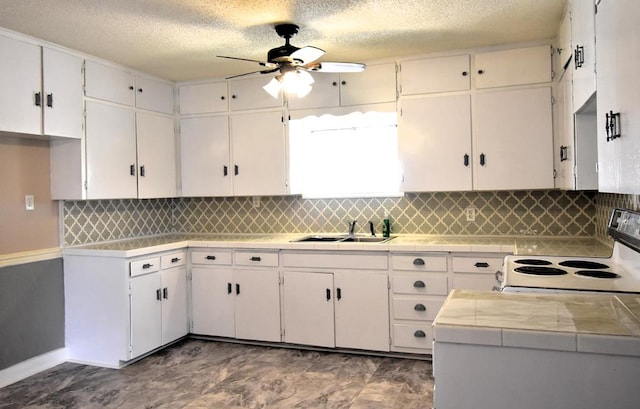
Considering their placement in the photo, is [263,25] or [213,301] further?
[213,301]

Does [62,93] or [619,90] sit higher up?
[62,93]

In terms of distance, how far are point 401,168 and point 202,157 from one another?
1.90 m

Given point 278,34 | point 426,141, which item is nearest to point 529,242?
point 426,141

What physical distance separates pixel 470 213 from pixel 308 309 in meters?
1.56

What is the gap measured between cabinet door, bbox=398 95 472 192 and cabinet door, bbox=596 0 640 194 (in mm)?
1888

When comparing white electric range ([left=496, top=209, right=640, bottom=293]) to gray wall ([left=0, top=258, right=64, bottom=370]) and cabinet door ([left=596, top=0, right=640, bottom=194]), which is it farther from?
gray wall ([left=0, top=258, right=64, bottom=370])

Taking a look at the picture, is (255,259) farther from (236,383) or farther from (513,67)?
(513,67)

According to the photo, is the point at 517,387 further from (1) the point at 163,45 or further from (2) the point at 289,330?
(1) the point at 163,45

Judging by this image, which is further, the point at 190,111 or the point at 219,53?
the point at 190,111

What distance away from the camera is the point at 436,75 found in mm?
3801

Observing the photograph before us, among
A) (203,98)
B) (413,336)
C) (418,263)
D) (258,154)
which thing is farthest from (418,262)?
(203,98)

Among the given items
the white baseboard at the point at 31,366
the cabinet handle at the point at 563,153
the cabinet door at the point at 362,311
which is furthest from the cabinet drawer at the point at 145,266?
the cabinet handle at the point at 563,153

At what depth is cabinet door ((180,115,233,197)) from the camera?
447 centimetres

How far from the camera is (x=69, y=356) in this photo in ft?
12.3
